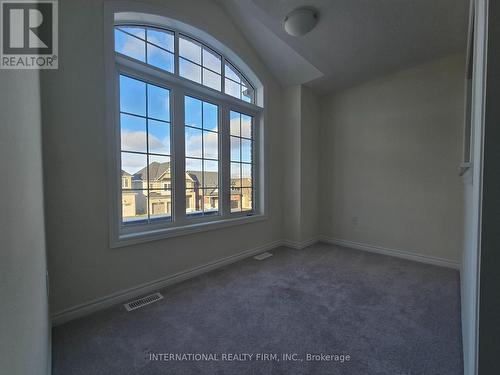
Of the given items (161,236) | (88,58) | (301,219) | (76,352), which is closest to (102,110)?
(88,58)

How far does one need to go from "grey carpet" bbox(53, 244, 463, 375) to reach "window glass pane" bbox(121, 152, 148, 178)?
3.90 ft

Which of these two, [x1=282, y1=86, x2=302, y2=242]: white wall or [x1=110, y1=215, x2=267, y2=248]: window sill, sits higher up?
[x1=282, y1=86, x2=302, y2=242]: white wall

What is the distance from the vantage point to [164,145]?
2475 millimetres

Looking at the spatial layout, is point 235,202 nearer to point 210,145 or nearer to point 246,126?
point 210,145

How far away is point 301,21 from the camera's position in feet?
7.58

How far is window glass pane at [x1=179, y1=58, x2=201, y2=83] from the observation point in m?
2.62

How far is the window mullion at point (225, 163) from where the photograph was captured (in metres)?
3.04

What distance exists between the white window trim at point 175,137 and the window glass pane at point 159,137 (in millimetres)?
68

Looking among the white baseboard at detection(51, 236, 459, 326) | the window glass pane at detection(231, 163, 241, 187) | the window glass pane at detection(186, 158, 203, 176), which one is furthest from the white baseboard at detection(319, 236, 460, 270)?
the window glass pane at detection(186, 158, 203, 176)

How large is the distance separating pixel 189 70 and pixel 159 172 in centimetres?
126

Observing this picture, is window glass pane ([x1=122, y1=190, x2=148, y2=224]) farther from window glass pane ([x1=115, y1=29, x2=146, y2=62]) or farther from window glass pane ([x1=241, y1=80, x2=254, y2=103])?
window glass pane ([x1=241, y1=80, x2=254, y2=103])

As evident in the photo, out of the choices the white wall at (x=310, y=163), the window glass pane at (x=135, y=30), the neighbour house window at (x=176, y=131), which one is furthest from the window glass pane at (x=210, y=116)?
the white wall at (x=310, y=163)

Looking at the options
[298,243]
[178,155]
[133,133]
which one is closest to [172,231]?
[178,155]

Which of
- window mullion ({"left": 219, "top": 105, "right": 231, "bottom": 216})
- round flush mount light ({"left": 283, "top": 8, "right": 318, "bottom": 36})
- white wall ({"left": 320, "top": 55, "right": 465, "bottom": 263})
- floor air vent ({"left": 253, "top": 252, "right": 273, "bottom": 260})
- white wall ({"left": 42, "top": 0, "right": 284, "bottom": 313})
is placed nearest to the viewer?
white wall ({"left": 42, "top": 0, "right": 284, "bottom": 313})
